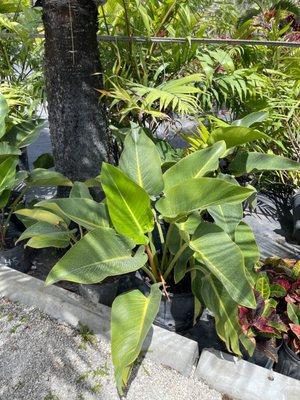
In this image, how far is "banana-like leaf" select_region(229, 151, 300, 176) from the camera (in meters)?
1.84

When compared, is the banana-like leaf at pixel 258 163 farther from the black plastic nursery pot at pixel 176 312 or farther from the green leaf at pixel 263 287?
the black plastic nursery pot at pixel 176 312

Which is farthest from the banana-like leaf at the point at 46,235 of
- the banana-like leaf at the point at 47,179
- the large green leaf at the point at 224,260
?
the large green leaf at the point at 224,260

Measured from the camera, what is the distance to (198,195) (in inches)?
56.3

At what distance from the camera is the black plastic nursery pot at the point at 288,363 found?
5.16 ft

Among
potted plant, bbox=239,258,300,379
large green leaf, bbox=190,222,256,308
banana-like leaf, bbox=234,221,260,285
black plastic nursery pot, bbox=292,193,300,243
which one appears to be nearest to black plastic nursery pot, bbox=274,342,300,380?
potted plant, bbox=239,258,300,379

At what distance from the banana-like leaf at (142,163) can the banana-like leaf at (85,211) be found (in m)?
0.19

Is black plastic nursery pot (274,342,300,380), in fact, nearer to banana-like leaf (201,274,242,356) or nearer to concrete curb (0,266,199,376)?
banana-like leaf (201,274,242,356)

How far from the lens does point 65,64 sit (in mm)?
1983

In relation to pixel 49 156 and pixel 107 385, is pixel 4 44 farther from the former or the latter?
pixel 107 385

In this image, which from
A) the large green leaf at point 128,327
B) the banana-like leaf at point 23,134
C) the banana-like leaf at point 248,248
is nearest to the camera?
the large green leaf at point 128,327

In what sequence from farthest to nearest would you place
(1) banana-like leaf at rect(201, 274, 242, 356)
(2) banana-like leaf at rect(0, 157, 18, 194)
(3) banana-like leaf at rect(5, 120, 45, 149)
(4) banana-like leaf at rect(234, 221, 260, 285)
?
(3) banana-like leaf at rect(5, 120, 45, 149) → (2) banana-like leaf at rect(0, 157, 18, 194) → (4) banana-like leaf at rect(234, 221, 260, 285) → (1) banana-like leaf at rect(201, 274, 242, 356)

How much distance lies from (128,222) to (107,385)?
0.62 metres

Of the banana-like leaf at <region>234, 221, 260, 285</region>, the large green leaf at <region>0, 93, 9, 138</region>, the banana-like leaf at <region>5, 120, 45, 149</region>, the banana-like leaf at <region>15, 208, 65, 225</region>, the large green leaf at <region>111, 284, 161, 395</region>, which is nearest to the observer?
the large green leaf at <region>111, 284, 161, 395</region>

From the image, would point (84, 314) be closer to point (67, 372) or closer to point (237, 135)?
point (67, 372)
